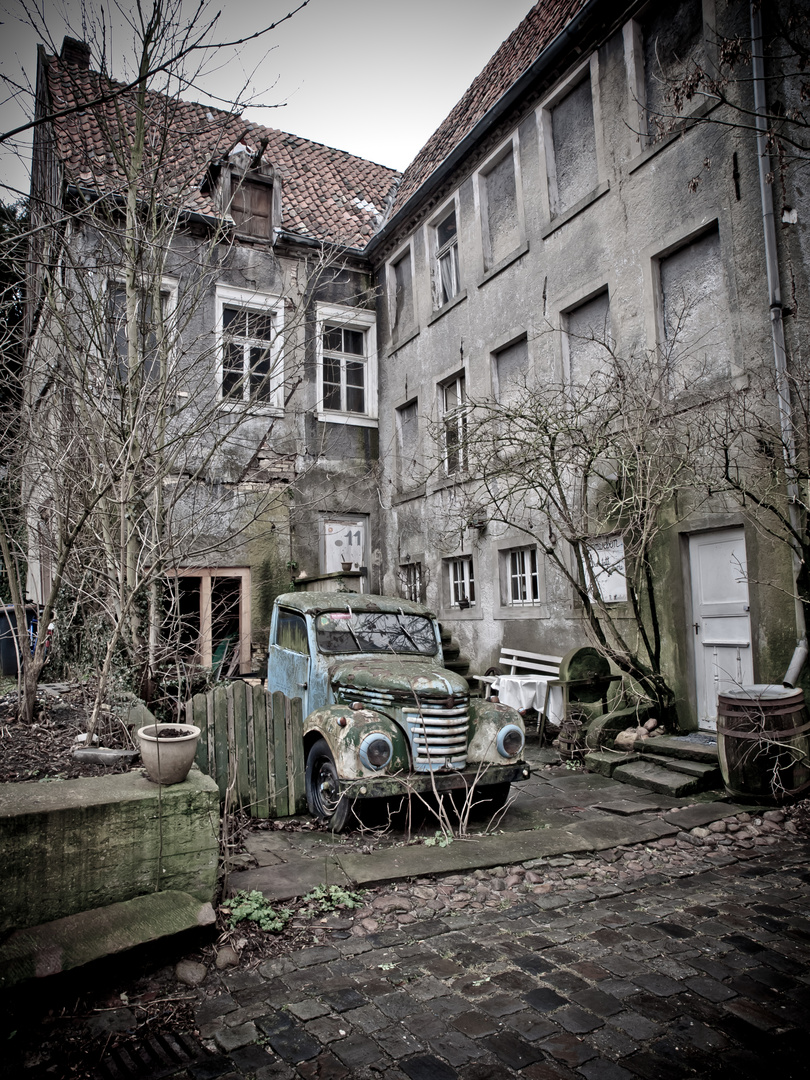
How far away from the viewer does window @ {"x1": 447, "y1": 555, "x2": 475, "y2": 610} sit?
484 inches

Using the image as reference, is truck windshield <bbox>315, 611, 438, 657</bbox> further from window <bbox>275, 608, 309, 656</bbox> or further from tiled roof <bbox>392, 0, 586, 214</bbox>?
tiled roof <bbox>392, 0, 586, 214</bbox>

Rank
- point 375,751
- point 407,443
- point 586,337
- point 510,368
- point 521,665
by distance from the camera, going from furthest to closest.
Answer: point 407,443 → point 510,368 → point 521,665 → point 586,337 → point 375,751

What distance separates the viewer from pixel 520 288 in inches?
430

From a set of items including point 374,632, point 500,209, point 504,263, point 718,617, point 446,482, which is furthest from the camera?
point 446,482

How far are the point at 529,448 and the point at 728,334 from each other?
8.22ft

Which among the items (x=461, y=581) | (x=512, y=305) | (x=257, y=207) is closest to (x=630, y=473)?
(x=512, y=305)

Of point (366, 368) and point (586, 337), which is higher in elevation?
point (366, 368)

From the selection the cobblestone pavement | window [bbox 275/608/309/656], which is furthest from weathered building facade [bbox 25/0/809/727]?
the cobblestone pavement

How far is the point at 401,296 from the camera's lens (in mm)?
14602

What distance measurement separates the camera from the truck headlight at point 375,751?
198 inches

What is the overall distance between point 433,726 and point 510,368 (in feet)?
25.2

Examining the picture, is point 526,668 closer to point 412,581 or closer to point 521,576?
point 521,576

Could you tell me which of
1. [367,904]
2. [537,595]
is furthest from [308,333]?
[367,904]

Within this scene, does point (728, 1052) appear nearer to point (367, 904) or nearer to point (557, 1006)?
point (557, 1006)
